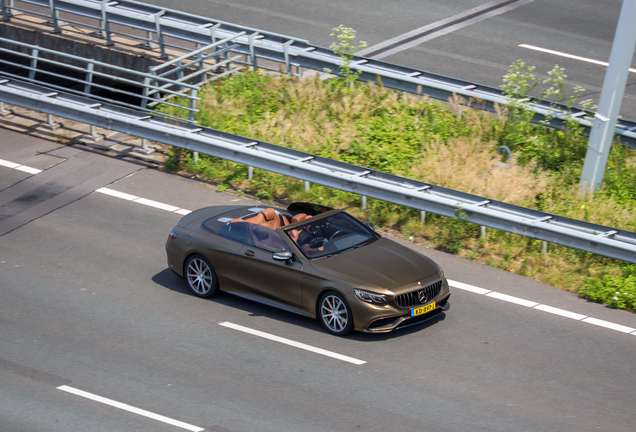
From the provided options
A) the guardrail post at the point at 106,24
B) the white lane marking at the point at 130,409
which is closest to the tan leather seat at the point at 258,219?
the white lane marking at the point at 130,409

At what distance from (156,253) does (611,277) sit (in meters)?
6.40

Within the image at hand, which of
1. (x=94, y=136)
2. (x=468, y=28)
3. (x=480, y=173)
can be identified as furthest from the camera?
(x=468, y=28)

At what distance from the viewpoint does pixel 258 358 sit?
9336 mm

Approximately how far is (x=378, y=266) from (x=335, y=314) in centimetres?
79

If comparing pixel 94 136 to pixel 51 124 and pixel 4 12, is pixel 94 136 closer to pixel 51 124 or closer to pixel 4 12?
pixel 51 124

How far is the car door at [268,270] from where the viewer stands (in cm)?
1012

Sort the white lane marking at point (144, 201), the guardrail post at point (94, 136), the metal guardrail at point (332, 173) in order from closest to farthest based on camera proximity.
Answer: the metal guardrail at point (332, 173) < the white lane marking at point (144, 201) < the guardrail post at point (94, 136)

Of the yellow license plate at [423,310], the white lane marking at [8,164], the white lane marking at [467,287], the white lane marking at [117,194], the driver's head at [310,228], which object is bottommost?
the white lane marking at [8,164]

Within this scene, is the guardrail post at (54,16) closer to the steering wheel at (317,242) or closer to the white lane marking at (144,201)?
the white lane marking at (144,201)

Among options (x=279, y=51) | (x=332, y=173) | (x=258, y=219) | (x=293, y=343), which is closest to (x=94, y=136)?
(x=279, y=51)

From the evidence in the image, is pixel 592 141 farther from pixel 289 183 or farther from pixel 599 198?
pixel 289 183

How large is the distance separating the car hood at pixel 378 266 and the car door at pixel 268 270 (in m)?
0.35

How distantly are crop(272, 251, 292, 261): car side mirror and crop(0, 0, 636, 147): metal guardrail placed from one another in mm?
6871

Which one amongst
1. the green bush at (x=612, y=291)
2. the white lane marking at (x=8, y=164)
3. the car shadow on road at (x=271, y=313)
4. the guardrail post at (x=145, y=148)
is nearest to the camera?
the car shadow on road at (x=271, y=313)
